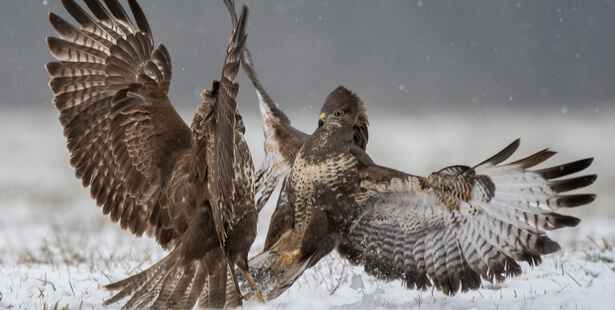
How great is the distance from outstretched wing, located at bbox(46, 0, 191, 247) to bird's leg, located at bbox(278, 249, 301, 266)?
771mm

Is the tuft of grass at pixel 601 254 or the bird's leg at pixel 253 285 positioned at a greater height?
the tuft of grass at pixel 601 254

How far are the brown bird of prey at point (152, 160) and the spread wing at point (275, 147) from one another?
68 cm

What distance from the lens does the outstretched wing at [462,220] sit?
491cm

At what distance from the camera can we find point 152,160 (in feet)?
17.1

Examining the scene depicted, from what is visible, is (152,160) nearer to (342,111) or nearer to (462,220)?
(342,111)

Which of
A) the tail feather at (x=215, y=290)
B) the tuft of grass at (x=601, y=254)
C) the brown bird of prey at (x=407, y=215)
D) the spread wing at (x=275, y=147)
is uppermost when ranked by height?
the spread wing at (x=275, y=147)

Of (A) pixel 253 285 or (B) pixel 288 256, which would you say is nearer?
(A) pixel 253 285

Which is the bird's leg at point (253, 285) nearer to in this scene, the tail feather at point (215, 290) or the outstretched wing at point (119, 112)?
the tail feather at point (215, 290)

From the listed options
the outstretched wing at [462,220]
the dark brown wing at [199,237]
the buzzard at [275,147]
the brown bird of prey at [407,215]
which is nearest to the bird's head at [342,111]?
the brown bird of prey at [407,215]

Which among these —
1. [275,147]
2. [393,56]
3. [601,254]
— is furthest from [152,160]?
[393,56]

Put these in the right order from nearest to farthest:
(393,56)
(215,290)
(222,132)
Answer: (222,132), (215,290), (393,56)

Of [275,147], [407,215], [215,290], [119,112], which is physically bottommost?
[215,290]

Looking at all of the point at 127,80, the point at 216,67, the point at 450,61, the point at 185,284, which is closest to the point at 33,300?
the point at 185,284

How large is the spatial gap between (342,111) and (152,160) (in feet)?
4.60
